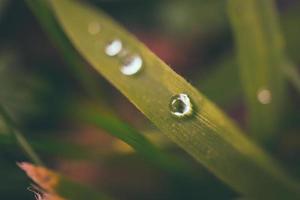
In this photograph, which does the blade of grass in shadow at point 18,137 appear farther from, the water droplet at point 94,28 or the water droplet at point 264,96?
the water droplet at point 264,96

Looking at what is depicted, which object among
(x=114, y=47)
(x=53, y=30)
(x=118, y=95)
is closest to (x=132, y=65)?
(x=114, y=47)

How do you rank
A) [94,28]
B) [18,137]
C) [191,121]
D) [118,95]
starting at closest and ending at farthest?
[191,121], [18,137], [94,28], [118,95]

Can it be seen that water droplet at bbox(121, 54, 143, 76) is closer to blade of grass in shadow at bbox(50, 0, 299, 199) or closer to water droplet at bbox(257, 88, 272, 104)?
blade of grass in shadow at bbox(50, 0, 299, 199)

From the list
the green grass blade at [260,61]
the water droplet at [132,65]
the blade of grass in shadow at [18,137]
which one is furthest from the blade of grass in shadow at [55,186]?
the green grass blade at [260,61]

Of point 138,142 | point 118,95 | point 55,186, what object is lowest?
point 55,186

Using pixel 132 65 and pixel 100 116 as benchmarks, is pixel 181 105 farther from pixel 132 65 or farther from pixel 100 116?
pixel 100 116
